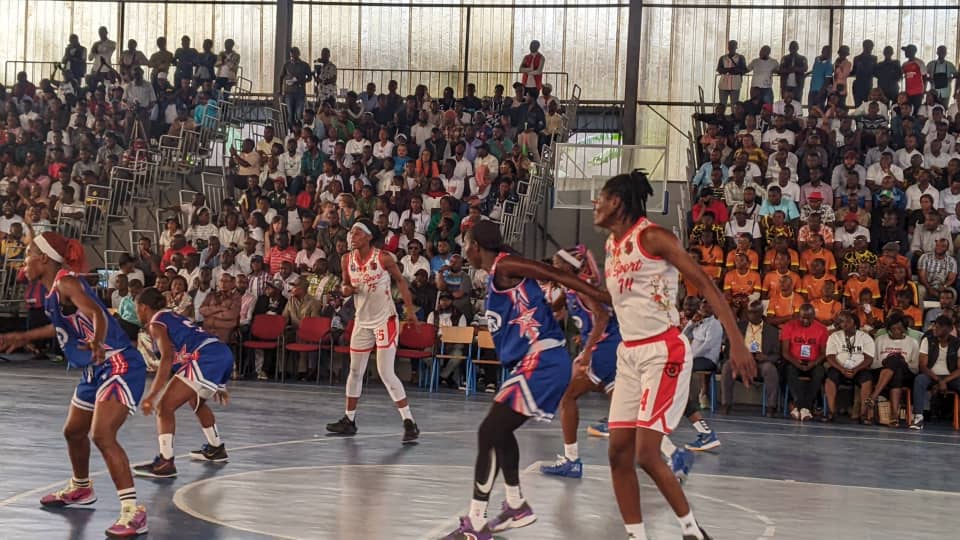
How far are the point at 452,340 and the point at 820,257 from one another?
548 cm

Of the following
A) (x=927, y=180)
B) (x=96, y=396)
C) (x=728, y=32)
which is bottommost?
(x=96, y=396)

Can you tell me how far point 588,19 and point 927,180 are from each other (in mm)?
10488

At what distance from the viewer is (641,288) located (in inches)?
269

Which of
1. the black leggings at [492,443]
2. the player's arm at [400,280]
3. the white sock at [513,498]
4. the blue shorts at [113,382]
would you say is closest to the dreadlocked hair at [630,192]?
the black leggings at [492,443]

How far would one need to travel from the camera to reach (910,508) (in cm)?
967

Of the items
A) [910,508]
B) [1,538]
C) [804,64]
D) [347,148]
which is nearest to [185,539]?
[1,538]

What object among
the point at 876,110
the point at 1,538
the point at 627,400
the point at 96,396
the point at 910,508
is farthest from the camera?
the point at 876,110

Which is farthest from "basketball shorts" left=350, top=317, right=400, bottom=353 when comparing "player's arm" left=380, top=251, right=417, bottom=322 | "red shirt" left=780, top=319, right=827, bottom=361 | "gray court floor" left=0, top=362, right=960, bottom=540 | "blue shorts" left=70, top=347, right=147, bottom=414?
"red shirt" left=780, top=319, right=827, bottom=361

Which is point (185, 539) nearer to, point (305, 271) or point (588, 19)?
point (305, 271)

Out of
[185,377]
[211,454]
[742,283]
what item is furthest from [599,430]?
[742,283]

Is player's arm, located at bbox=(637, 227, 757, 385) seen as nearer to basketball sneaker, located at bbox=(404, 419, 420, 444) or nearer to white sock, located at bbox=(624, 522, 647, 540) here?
white sock, located at bbox=(624, 522, 647, 540)

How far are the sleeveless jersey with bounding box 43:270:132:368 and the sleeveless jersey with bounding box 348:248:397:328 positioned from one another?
4.64 m

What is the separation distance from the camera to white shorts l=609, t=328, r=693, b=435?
6754 millimetres

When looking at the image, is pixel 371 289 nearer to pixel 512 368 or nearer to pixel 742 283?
pixel 512 368
